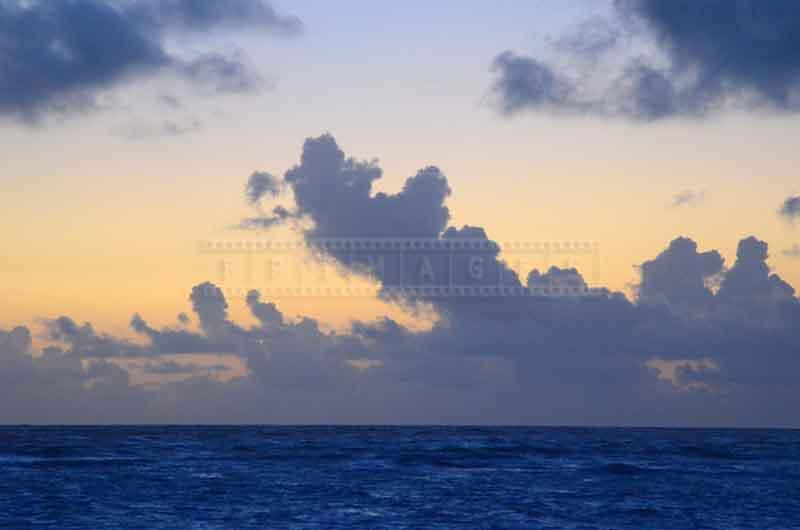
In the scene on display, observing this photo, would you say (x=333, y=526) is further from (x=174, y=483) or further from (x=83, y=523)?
(x=174, y=483)

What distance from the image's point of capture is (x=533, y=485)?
314ft

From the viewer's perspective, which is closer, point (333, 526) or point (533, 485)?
point (333, 526)

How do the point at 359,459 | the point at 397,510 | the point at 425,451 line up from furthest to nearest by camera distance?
the point at 425,451, the point at 359,459, the point at 397,510

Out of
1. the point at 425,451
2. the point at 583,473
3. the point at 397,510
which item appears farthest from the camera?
the point at 425,451

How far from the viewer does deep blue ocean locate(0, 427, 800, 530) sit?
6906cm

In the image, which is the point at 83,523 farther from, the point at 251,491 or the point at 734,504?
the point at 734,504

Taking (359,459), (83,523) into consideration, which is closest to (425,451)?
(359,459)

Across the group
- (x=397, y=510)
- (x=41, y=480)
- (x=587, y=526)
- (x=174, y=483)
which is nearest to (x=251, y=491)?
(x=174, y=483)

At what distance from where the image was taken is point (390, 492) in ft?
286

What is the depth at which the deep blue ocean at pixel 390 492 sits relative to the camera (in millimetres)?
69062

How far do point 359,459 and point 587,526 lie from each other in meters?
73.6

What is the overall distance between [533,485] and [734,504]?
798 inches

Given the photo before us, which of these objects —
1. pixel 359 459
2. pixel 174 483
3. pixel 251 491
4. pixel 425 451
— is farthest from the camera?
pixel 425 451

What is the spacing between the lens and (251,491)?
86.9 m
